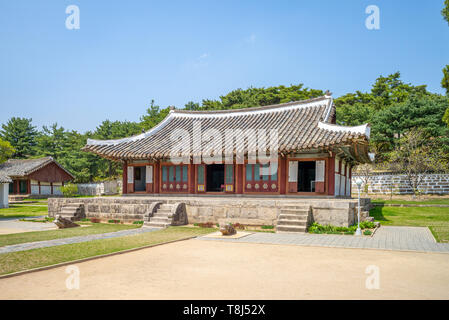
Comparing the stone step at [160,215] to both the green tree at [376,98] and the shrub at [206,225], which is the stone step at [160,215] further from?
the green tree at [376,98]

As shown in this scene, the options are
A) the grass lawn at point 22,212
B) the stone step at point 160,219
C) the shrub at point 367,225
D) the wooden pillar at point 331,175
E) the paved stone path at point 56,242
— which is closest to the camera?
the paved stone path at point 56,242

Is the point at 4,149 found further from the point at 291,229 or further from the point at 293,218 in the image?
the point at 291,229

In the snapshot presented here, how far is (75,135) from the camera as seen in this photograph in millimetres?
53281

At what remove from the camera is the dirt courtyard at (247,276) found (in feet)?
18.1

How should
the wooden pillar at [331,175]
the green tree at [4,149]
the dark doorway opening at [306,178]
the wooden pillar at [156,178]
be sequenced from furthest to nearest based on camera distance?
the green tree at [4,149], the dark doorway opening at [306,178], the wooden pillar at [156,178], the wooden pillar at [331,175]

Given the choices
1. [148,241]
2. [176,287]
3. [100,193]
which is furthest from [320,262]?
[100,193]

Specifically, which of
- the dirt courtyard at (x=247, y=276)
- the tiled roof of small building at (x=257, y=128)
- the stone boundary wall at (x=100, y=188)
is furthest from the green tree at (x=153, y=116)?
the dirt courtyard at (x=247, y=276)

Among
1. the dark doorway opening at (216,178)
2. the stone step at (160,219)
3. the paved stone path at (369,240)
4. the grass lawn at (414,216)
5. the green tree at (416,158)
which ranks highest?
the green tree at (416,158)

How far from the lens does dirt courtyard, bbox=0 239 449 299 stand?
5.51 meters

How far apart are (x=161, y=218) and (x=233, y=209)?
3.40 meters

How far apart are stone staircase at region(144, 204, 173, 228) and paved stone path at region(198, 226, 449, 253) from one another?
377 cm

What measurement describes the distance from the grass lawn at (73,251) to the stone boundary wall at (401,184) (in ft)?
66.6

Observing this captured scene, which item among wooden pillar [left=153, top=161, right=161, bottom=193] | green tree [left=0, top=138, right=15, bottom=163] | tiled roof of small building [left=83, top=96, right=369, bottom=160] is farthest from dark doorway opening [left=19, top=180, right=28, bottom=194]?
wooden pillar [left=153, top=161, right=161, bottom=193]

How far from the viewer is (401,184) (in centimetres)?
2934
